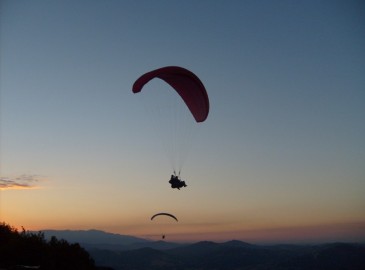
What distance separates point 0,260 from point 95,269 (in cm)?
1024

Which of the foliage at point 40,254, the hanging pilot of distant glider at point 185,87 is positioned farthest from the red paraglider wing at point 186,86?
→ the foliage at point 40,254

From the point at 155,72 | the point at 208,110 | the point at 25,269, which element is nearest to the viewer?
the point at 25,269

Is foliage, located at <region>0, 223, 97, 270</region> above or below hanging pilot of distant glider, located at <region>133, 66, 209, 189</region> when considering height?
below

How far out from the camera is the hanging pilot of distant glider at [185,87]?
2923cm

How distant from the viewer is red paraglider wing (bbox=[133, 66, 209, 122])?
2921cm

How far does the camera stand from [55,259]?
45.7 metres

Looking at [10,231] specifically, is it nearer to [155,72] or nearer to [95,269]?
[95,269]

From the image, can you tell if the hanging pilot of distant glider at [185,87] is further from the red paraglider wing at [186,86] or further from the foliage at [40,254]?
the foliage at [40,254]

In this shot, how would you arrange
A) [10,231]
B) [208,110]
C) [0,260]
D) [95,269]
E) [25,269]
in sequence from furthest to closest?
1. [10,231]
2. [95,269]
3. [0,260]
4. [208,110]
5. [25,269]

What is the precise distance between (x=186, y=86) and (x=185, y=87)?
0.69ft

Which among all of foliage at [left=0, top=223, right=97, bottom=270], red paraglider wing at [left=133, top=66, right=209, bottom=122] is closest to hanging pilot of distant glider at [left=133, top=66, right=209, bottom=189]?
red paraglider wing at [left=133, top=66, right=209, bottom=122]

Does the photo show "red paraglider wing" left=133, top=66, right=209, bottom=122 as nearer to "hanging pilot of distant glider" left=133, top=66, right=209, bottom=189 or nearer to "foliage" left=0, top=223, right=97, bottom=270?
"hanging pilot of distant glider" left=133, top=66, right=209, bottom=189

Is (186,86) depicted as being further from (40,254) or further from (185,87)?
(40,254)

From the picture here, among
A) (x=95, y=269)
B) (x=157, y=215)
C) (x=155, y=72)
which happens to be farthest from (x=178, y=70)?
(x=95, y=269)
